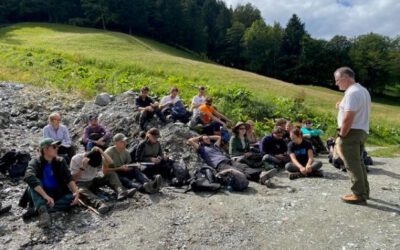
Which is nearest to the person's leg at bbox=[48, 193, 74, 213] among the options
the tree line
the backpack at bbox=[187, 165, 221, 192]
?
the backpack at bbox=[187, 165, 221, 192]

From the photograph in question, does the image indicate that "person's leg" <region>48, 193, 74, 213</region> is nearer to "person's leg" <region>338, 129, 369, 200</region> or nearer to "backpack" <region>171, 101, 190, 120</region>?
"person's leg" <region>338, 129, 369, 200</region>

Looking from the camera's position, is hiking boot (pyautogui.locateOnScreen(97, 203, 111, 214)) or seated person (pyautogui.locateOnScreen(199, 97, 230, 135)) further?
seated person (pyautogui.locateOnScreen(199, 97, 230, 135))

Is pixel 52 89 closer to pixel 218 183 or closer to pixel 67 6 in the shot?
pixel 218 183

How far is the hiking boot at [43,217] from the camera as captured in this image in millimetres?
8008

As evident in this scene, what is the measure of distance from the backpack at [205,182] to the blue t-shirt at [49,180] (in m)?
3.39

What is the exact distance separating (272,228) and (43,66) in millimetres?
23322

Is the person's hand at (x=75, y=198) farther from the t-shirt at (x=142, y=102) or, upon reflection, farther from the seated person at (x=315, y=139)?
the seated person at (x=315, y=139)

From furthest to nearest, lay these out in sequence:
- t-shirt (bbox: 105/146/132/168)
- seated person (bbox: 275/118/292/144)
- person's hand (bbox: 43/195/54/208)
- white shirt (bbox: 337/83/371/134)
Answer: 1. seated person (bbox: 275/118/292/144)
2. t-shirt (bbox: 105/146/132/168)
3. white shirt (bbox: 337/83/371/134)
4. person's hand (bbox: 43/195/54/208)

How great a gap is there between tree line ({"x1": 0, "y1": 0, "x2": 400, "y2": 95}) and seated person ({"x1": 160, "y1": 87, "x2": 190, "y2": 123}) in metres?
59.9

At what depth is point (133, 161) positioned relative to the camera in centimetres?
1138

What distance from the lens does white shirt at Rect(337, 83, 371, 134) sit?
838 centimetres

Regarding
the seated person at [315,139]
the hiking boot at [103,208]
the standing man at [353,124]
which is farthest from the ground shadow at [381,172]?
the hiking boot at [103,208]

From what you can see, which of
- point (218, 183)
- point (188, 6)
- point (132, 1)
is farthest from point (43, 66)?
point (188, 6)

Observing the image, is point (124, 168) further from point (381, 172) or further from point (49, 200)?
point (381, 172)
